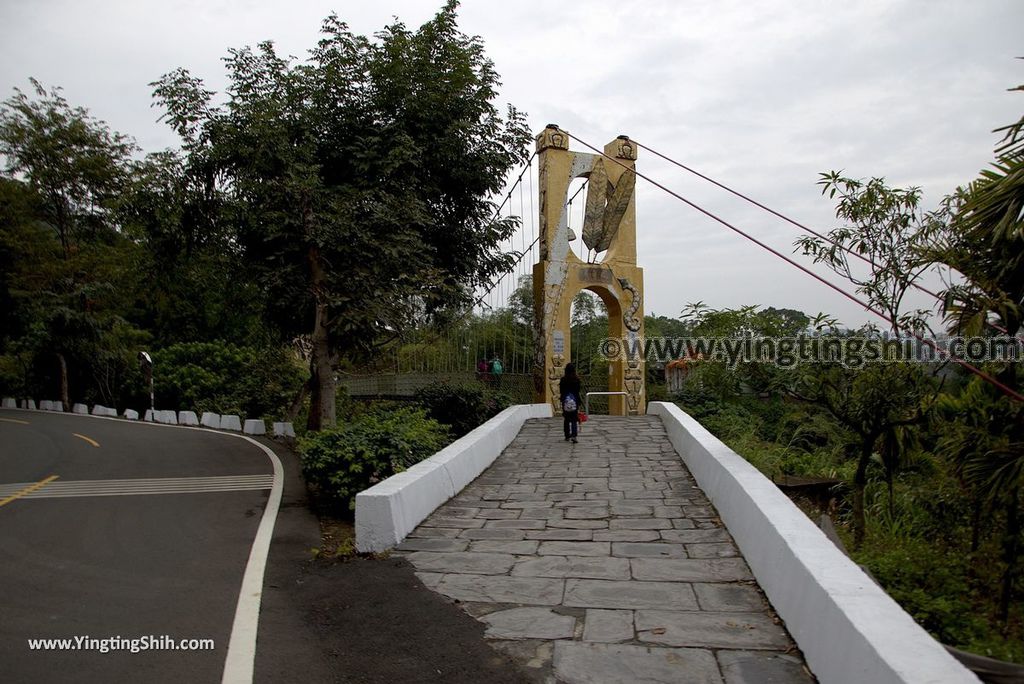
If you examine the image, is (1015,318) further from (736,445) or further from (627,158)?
(627,158)

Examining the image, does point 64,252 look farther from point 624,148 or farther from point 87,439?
point 624,148

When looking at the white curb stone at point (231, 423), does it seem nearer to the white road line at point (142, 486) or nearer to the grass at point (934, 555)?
the white road line at point (142, 486)

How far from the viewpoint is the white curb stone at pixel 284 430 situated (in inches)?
728

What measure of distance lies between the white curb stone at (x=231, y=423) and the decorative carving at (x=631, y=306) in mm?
10804

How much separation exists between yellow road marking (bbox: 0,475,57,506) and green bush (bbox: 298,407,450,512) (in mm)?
3781

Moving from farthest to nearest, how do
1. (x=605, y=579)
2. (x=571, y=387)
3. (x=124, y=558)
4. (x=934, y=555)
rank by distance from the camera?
(x=571, y=387)
(x=934, y=555)
(x=124, y=558)
(x=605, y=579)

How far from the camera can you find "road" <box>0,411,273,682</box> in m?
4.14

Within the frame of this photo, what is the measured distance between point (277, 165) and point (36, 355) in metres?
22.3

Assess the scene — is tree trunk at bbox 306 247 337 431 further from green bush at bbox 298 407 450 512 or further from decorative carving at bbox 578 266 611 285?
decorative carving at bbox 578 266 611 285

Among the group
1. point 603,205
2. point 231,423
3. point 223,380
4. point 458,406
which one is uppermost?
point 603,205

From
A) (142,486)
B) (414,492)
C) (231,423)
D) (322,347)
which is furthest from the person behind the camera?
(231,423)

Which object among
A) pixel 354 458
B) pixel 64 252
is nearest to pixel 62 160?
pixel 64 252

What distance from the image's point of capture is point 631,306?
1894 cm

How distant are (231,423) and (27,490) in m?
11.0
